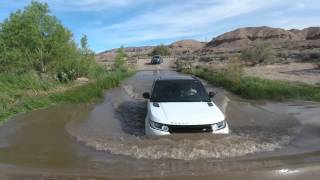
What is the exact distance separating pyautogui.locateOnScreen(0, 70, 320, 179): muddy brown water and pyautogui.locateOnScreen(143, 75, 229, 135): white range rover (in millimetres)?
182

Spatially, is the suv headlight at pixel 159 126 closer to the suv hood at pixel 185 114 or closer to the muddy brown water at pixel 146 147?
the suv hood at pixel 185 114

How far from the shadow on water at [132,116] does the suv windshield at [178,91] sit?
1013 millimetres

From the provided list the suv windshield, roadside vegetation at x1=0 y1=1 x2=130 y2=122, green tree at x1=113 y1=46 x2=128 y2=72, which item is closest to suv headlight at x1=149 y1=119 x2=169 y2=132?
the suv windshield

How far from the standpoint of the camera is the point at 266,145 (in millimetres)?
9867

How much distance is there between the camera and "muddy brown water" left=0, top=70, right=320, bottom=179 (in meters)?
7.90

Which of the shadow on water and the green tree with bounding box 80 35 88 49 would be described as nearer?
the shadow on water

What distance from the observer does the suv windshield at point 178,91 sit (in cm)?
1145

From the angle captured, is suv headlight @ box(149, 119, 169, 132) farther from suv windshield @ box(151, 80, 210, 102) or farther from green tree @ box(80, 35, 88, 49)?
green tree @ box(80, 35, 88, 49)

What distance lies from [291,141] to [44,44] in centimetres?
2275

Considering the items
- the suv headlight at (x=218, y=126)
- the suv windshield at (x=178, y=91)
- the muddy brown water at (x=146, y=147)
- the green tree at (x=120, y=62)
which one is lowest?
the green tree at (x=120, y=62)

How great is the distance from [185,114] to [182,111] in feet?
0.78

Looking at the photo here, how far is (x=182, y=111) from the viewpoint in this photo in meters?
10.1

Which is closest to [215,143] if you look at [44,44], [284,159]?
[284,159]

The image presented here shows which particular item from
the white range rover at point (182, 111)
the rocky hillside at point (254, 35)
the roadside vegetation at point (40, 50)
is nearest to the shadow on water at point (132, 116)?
the white range rover at point (182, 111)
